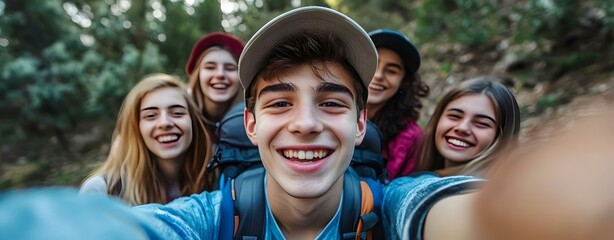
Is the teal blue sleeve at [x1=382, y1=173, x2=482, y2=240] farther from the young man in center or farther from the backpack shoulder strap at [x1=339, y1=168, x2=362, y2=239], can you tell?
the young man in center

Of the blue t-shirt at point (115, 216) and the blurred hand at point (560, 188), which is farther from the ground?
the blurred hand at point (560, 188)

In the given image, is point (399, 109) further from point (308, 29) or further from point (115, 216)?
point (115, 216)

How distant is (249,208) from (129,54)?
762 centimetres

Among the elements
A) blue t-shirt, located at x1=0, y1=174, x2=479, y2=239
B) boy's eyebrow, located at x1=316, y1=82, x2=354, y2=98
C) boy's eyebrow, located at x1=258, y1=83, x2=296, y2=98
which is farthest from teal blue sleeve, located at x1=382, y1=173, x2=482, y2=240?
boy's eyebrow, located at x1=258, y1=83, x2=296, y2=98

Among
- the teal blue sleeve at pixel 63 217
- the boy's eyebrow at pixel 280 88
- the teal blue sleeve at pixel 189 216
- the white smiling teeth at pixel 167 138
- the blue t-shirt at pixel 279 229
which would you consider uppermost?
the boy's eyebrow at pixel 280 88

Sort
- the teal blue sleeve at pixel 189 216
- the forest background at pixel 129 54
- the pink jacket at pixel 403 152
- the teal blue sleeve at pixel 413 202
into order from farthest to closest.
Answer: the forest background at pixel 129 54 → the pink jacket at pixel 403 152 → the teal blue sleeve at pixel 189 216 → the teal blue sleeve at pixel 413 202

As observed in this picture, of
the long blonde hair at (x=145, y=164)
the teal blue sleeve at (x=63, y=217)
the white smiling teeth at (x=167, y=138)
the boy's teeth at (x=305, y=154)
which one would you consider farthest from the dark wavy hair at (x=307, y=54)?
the long blonde hair at (x=145, y=164)

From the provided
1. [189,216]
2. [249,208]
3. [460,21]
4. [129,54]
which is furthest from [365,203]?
[460,21]

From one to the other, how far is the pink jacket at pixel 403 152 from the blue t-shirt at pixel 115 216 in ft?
4.14

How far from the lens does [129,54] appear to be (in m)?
8.20

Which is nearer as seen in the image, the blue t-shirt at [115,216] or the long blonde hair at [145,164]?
the blue t-shirt at [115,216]

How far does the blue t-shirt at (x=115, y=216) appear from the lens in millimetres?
656

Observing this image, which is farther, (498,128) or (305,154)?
(498,128)

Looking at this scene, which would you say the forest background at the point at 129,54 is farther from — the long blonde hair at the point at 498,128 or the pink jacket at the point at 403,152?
the long blonde hair at the point at 498,128
